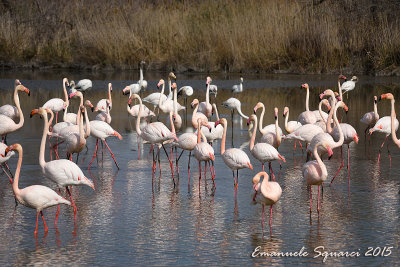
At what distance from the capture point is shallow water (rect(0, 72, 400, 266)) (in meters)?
6.64

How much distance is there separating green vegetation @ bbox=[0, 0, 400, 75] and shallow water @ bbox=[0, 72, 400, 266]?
44.4 feet

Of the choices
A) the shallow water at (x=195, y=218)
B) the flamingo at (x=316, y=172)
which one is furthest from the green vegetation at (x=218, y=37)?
the flamingo at (x=316, y=172)

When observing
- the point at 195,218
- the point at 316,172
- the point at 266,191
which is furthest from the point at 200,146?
Result: the point at 266,191

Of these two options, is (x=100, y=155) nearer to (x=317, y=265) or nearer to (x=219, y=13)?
(x=317, y=265)

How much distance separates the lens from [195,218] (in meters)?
7.90

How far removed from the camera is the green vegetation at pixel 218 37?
25578 millimetres

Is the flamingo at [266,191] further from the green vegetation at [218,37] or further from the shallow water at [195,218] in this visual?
the green vegetation at [218,37]

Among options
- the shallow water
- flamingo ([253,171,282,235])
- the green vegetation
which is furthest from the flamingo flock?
the green vegetation

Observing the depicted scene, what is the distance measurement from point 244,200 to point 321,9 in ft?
62.4

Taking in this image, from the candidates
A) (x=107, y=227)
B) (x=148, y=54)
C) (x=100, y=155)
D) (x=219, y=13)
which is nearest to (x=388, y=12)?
(x=219, y=13)

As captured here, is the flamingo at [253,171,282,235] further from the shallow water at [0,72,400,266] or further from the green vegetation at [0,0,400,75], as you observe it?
the green vegetation at [0,0,400,75]

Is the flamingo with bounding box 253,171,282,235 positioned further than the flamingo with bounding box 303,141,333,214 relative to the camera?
No

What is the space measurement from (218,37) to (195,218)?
19.1 metres

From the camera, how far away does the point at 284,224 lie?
764cm
